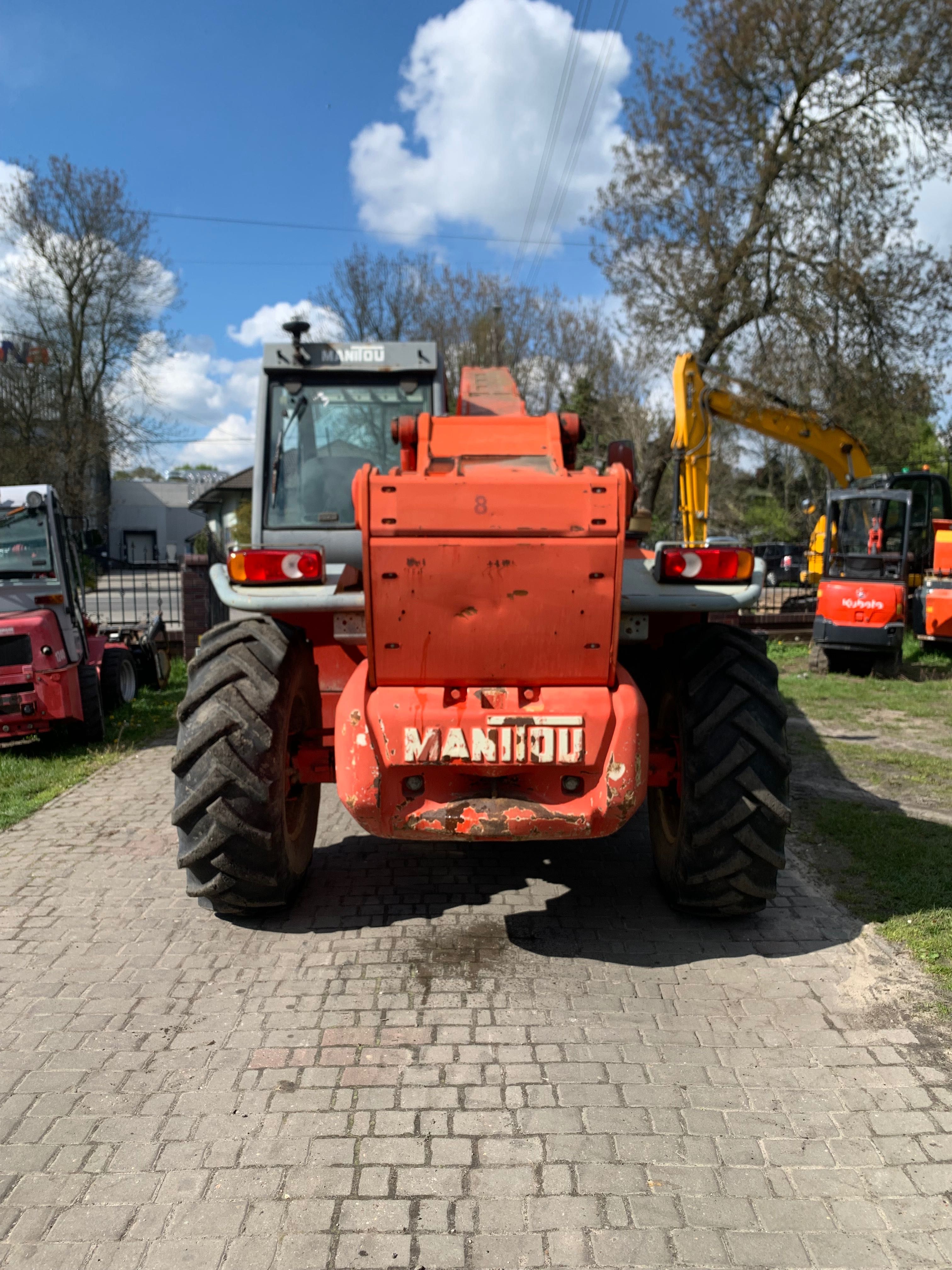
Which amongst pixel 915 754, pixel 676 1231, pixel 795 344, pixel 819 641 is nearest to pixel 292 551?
pixel 676 1231

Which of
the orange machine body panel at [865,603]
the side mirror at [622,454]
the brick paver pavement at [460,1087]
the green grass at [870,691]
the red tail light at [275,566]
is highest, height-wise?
the side mirror at [622,454]

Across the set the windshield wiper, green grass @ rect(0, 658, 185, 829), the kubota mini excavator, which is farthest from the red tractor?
the kubota mini excavator

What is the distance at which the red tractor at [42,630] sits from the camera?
764cm

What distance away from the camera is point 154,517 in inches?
2470

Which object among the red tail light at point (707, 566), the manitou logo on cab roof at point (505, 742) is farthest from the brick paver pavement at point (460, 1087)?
the red tail light at point (707, 566)

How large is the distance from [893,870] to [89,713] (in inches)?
262

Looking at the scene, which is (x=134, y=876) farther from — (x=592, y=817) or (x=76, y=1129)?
(x=592, y=817)

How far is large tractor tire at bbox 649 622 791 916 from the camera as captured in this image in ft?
12.9

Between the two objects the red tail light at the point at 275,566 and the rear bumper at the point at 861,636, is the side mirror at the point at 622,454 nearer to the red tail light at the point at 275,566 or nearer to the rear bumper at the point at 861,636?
the red tail light at the point at 275,566

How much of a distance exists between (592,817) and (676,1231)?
1421 mm

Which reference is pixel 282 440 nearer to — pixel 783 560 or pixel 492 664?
pixel 492 664

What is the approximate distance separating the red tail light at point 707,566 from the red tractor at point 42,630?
582 centimetres

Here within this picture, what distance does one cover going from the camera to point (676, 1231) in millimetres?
2449

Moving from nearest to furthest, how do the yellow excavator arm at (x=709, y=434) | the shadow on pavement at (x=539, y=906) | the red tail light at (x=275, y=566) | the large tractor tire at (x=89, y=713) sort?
the red tail light at (x=275, y=566)
the shadow on pavement at (x=539, y=906)
the large tractor tire at (x=89, y=713)
the yellow excavator arm at (x=709, y=434)
